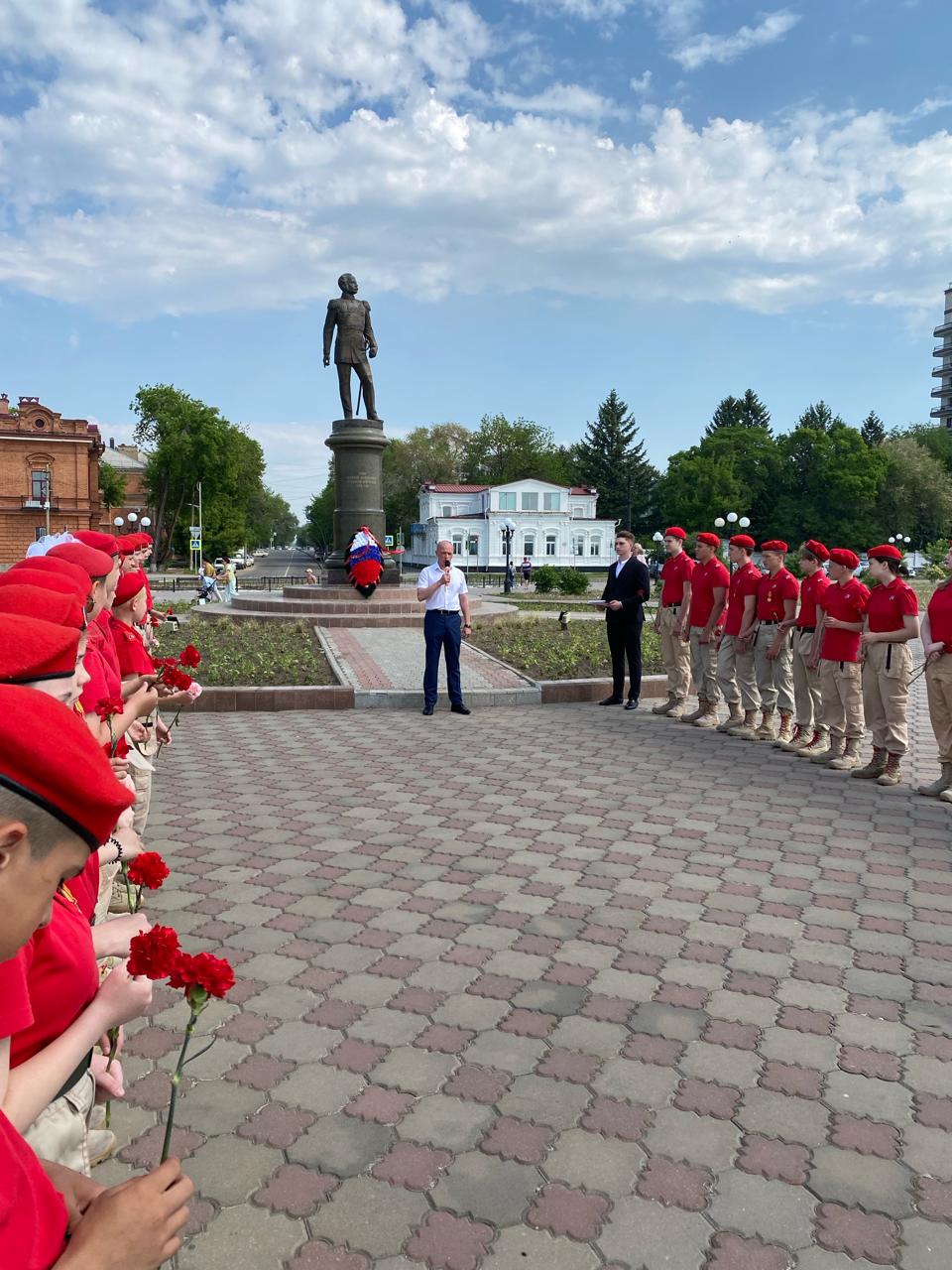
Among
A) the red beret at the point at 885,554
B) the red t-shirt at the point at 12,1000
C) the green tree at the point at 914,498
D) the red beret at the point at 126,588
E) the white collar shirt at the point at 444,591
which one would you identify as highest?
the green tree at the point at 914,498

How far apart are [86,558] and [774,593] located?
6.61 m

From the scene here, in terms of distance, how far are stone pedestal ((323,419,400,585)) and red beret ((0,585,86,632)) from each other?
19.1 metres

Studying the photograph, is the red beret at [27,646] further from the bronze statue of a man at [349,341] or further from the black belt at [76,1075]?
the bronze statue of a man at [349,341]

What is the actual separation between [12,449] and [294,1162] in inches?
2845

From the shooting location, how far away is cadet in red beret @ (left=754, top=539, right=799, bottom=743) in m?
9.02

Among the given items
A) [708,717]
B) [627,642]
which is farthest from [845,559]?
[627,642]

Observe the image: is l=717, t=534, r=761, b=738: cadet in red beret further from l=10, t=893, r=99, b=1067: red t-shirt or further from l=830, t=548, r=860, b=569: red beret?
l=10, t=893, r=99, b=1067: red t-shirt

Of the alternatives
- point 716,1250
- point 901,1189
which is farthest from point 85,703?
point 901,1189

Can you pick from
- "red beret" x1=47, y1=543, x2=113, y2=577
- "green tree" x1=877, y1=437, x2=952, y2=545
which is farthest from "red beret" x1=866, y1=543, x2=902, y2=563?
"green tree" x1=877, y1=437, x2=952, y2=545

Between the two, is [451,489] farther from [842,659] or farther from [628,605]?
[842,659]

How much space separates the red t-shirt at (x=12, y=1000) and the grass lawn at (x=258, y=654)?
396 inches

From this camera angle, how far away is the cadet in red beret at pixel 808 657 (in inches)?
335

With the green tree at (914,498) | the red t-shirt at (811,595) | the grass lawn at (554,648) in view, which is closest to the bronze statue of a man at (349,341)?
the grass lawn at (554,648)

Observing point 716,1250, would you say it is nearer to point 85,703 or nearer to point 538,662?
point 85,703
